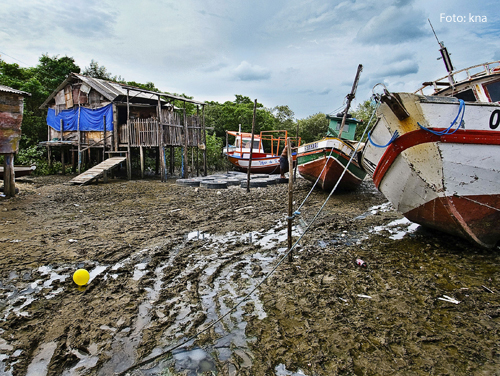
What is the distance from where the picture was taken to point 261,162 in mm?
20125

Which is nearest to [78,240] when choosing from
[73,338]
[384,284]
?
[73,338]

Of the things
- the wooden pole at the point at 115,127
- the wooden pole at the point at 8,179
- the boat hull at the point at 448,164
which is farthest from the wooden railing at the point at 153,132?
the boat hull at the point at 448,164

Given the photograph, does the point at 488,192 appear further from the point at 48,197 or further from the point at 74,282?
the point at 48,197

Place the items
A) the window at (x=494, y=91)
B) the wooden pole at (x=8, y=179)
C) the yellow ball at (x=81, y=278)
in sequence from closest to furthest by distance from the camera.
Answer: the yellow ball at (x=81, y=278) < the window at (x=494, y=91) < the wooden pole at (x=8, y=179)

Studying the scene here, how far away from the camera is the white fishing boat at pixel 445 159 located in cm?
433

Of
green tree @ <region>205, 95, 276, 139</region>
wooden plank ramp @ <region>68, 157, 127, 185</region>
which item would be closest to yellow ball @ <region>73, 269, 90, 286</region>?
wooden plank ramp @ <region>68, 157, 127, 185</region>

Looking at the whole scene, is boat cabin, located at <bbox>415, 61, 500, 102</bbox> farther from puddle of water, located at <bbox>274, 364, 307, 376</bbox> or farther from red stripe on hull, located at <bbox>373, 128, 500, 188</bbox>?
puddle of water, located at <bbox>274, 364, 307, 376</bbox>

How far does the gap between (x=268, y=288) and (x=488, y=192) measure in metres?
3.79

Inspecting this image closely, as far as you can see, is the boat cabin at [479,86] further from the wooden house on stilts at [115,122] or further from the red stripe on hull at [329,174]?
the wooden house on stilts at [115,122]

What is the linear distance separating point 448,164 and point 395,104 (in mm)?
1229

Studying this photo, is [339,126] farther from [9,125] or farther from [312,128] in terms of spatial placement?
[312,128]

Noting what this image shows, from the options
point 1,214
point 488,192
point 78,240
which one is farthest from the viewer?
point 1,214

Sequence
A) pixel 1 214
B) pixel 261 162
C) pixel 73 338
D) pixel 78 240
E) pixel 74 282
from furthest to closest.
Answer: pixel 261 162 < pixel 1 214 < pixel 78 240 < pixel 74 282 < pixel 73 338

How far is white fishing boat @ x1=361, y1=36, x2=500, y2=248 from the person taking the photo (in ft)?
14.2
